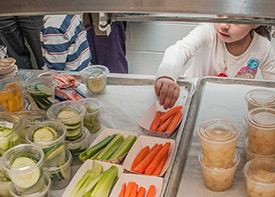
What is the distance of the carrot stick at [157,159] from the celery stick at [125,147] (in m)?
0.13

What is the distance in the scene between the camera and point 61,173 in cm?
113

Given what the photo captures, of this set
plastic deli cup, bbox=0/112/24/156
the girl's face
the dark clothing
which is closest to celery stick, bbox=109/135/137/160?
plastic deli cup, bbox=0/112/24/156

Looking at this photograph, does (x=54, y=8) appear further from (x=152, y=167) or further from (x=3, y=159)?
(x=152, y=167)

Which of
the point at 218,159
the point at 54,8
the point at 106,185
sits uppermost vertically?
the point at 54,8

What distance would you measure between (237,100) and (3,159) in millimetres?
1106

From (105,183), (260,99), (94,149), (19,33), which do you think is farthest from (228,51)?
(19,33)

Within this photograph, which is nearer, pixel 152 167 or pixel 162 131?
pixel 152 167

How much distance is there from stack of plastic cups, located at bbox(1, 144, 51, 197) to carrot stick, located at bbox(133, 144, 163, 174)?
336 millimetres

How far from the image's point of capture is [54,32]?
2.15m

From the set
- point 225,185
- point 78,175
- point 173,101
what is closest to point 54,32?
point 173,101

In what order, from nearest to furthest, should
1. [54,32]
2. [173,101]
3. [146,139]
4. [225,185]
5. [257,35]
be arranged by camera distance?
1. [225,185]
2. [146,139]
3. [173,101]
4. [257,35]
5. [54,32]

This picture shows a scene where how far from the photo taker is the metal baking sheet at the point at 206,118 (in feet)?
3.65

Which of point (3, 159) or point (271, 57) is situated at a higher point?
point (3, 159)

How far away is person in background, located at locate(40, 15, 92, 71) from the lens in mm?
2150
